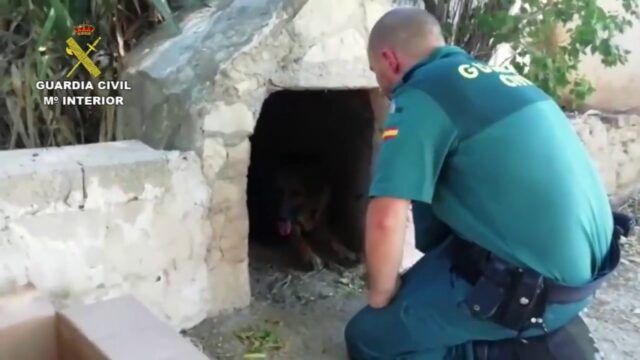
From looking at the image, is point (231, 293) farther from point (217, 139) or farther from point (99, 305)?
point (99, 305)

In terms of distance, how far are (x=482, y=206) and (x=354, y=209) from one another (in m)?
1.45

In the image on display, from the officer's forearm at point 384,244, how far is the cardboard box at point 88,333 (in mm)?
590

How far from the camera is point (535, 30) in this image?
11.1 feet

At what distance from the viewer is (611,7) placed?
4047mm

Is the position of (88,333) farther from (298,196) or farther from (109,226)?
(298,196)

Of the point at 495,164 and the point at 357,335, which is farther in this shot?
the point at 357,335

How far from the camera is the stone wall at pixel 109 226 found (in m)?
2.23

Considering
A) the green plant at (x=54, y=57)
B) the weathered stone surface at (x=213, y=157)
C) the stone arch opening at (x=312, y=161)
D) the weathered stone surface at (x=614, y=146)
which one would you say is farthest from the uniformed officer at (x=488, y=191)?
the weathered stone surface at (x=614, y=146)

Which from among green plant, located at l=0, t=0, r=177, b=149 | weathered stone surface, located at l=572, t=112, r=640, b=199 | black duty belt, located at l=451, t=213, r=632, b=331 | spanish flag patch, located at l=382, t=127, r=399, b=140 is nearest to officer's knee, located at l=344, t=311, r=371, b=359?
black duty belt, located at l=451, t=213, r=632, b=331

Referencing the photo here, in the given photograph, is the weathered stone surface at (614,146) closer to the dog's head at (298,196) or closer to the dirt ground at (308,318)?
the dirt ground at (308,318)

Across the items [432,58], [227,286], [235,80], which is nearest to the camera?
[432,58]

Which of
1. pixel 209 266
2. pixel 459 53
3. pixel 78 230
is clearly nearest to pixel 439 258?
pixel 459 53

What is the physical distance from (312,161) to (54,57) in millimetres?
1236

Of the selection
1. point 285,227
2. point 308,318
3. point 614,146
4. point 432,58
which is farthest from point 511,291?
point 614,146
